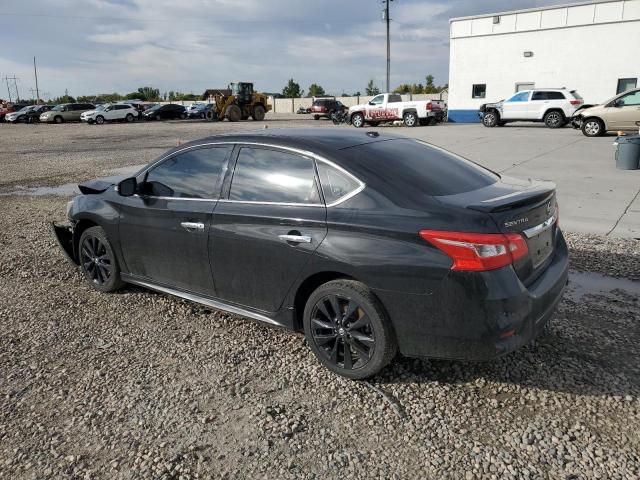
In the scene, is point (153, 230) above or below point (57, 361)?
above

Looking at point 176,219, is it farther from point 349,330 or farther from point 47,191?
point 47,191

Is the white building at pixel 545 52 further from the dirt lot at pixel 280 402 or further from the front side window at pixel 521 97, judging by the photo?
the dirt lot at pixel 280 402

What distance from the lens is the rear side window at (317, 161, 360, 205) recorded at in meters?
3.29

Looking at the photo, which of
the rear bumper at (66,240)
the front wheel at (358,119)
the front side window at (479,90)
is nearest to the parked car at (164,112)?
the front wheel at (358,119)

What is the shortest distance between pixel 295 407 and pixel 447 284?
3.78 feet

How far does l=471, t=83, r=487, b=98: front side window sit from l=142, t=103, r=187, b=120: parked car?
1050 inches

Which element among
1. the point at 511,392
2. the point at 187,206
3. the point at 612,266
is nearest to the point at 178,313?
the point at 187,206

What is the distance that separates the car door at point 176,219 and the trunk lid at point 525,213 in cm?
181

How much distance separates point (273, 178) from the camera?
363 cm

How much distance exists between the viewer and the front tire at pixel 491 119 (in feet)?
90.7

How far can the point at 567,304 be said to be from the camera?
4.40m

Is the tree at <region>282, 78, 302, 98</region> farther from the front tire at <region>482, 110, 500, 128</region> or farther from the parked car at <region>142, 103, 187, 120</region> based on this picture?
the front tire at <region>482, 110, 500, 128</region>

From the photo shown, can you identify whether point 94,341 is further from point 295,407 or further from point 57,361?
point 295,407

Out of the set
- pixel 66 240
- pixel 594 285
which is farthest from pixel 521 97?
pixel 66 240
